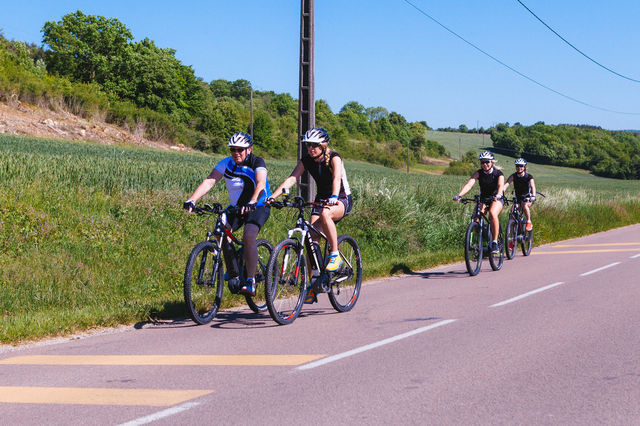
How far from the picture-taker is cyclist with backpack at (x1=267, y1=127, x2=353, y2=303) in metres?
7.63

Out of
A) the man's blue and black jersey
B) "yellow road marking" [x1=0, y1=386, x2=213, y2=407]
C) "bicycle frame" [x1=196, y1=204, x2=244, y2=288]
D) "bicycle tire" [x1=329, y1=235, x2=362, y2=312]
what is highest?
the man's blue and black jersey

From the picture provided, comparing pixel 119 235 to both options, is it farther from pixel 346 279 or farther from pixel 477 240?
pixel 477 240

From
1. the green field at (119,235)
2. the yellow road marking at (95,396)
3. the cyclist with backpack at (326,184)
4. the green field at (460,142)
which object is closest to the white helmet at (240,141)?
the cyclist with backpack at (326,184)

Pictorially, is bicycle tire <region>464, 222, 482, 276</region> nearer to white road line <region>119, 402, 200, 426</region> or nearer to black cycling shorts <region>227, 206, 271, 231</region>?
black cycling shorts <region>227, 206, 271, 231</region>

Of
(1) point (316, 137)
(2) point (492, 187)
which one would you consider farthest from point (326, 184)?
(2) point (492, 187)

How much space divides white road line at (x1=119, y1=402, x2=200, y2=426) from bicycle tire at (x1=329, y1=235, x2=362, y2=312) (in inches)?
147

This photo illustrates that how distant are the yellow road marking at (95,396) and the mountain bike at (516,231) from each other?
1072cm

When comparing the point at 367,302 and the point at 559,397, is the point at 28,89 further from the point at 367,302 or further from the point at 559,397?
the point at 559,397

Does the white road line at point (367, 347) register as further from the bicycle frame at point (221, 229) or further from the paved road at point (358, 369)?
the bicycle frame at point (221, 229)

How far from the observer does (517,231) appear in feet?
49.7

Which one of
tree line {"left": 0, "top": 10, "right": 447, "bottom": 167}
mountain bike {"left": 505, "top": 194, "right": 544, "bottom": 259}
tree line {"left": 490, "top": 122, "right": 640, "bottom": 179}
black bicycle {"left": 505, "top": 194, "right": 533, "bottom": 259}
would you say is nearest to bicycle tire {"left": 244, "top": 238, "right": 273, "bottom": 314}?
mountain bike {"left": 505, "top": 194, "right": 544, "bottom": 259}

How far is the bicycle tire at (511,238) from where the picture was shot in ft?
47.8

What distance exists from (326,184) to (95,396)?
393 cm

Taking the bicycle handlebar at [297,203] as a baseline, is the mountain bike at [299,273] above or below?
below
